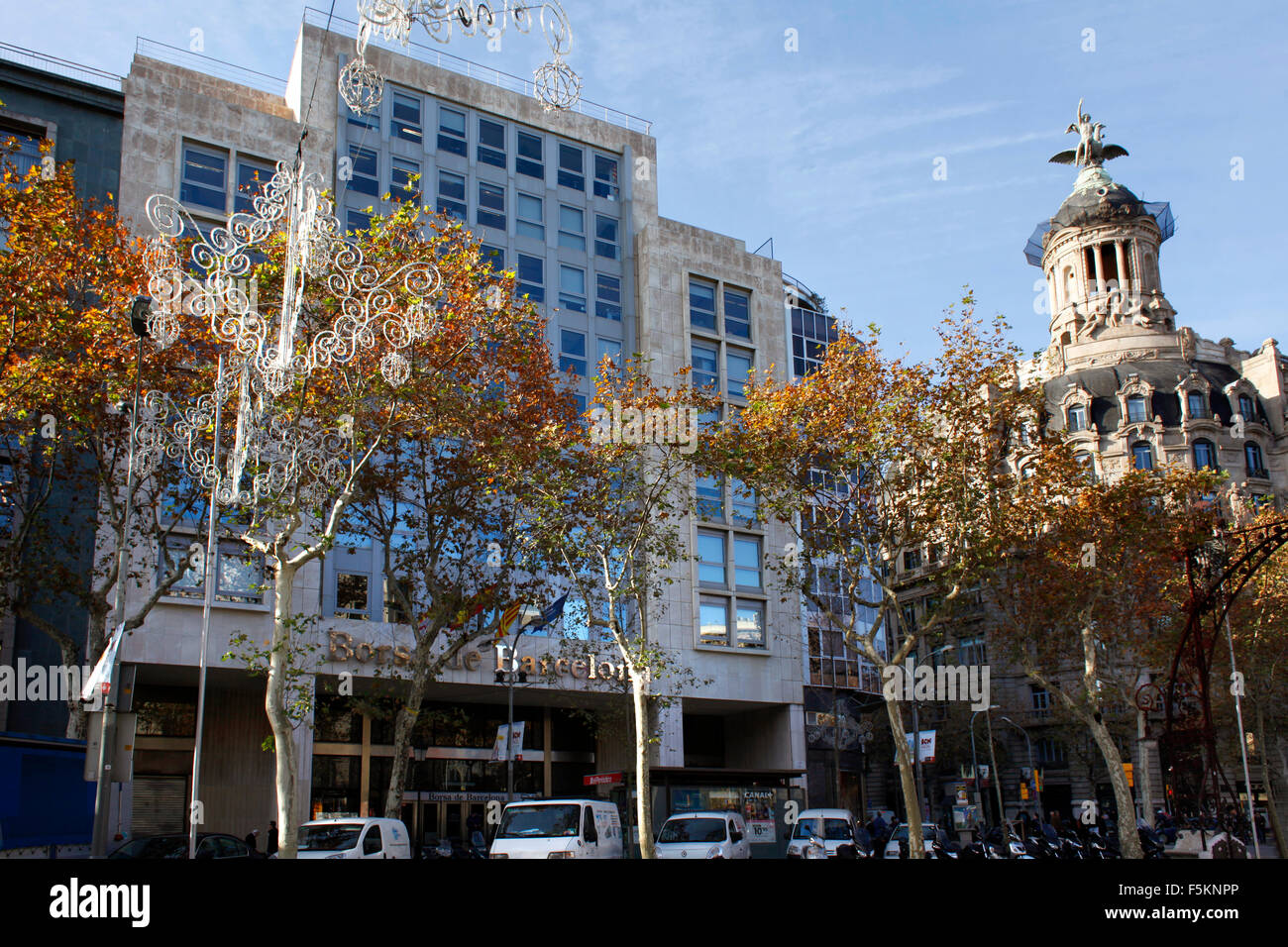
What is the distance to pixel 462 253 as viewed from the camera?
2594cm

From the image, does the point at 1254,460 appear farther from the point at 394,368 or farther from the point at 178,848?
the point at 178,848

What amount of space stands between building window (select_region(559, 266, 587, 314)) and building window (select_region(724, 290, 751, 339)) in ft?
24.5

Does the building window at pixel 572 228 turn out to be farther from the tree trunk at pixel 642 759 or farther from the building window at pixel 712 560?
the tree trunk at pixel 642 759

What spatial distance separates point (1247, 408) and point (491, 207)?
206 ft

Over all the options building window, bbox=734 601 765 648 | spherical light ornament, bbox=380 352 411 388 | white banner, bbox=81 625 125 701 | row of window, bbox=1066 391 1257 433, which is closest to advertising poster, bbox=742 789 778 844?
building window, bbox=734 601 765 648

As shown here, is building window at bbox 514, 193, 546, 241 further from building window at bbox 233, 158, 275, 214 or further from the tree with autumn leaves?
the tree with autumn leaves

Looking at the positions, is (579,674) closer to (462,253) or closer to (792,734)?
(792,734)

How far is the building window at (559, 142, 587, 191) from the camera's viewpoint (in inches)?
1914

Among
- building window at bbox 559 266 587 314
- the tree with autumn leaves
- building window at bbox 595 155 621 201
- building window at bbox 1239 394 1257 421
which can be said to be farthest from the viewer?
building window at bbox 1239 394 1257 421

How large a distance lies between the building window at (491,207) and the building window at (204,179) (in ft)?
32.6

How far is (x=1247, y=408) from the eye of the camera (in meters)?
81.4

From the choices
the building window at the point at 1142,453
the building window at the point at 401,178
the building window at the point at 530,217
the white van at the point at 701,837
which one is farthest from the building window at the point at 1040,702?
the building window at the point at 401,178
